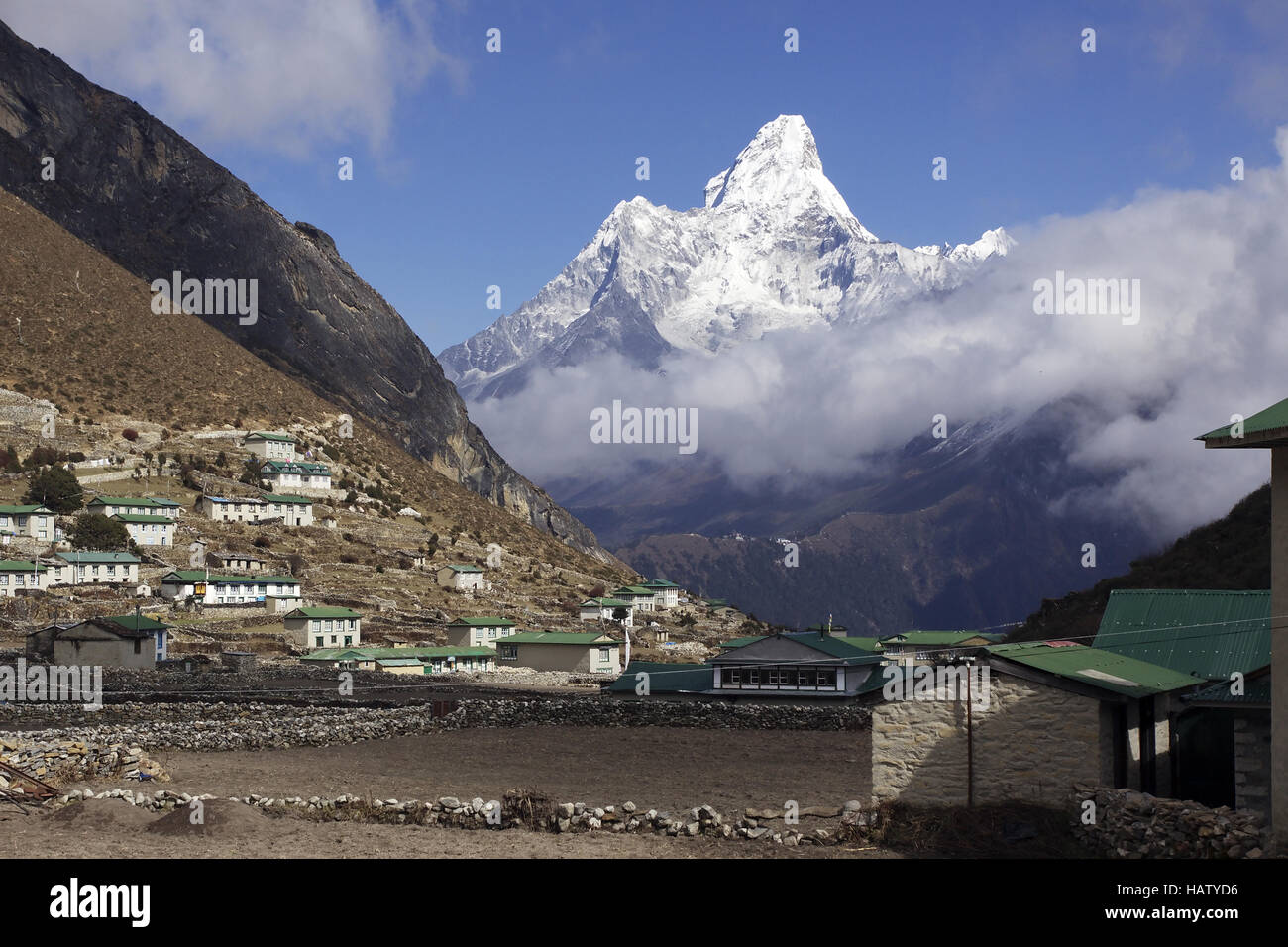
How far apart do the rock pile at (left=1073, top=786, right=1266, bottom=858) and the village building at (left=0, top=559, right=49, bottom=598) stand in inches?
3467

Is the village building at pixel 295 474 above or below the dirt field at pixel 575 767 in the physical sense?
above

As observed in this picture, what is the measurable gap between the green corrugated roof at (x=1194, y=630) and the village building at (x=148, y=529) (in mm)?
98137

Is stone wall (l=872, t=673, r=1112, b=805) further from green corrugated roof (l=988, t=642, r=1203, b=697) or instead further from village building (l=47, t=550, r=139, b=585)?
village building (l=47, t=550, r=139, b=585)

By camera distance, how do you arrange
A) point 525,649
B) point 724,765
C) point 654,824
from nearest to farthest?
point 654,824 < point 724,765 < point 525,649

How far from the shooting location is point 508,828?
23.9 meters

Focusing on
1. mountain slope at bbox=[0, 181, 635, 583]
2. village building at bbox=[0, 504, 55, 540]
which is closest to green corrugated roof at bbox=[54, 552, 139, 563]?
village building at bbox=[0, 504, 55, 540]

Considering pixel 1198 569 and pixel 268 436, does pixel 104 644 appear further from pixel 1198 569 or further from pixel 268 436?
pixel 268 436

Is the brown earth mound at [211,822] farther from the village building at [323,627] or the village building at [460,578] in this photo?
the village building at [460,578]

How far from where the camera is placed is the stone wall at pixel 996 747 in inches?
844

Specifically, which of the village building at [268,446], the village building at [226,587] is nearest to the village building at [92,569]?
the village building at [226,587]

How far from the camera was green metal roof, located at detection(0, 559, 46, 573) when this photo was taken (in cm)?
9224
